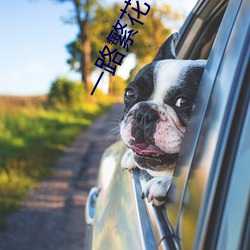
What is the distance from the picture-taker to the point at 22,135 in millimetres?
9688

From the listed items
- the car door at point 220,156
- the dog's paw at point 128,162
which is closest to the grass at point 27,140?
the dog's paw at point 128,162

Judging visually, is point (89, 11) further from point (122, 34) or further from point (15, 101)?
point (122, 34)

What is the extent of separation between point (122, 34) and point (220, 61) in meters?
1.05

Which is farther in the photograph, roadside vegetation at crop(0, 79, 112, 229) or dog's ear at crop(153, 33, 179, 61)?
roadside vegetation at crop(0, 79, 112, 229)

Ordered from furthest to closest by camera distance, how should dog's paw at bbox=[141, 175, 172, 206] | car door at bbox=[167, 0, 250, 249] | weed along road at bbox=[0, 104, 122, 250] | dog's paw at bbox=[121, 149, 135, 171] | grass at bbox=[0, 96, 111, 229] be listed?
grass at bbox=[0, 96, 111, 229] < weed along road at bbox=[0, 104, 122, 250] < dog's paw at bbox=[121, 149, 135, 171] < dog's paw at bbox=[141, 175, 172, 206] < car door at bbox=[167, 0, 250, 249]

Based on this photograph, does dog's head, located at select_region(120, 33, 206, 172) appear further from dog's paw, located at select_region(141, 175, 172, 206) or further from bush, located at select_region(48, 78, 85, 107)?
bush, located at select_region(48, 78, 85, 107)

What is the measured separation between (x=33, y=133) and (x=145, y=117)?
8.58 meters

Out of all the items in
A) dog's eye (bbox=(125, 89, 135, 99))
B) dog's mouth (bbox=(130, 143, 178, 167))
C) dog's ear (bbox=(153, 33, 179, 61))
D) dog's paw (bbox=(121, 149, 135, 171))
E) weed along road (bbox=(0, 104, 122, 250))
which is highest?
dog's ear (bbox=(153, 33, 179, 61))

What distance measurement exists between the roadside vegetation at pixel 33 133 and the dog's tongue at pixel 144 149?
3.40 metres

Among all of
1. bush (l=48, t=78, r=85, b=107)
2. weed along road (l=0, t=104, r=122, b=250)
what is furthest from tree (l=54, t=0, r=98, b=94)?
weed along road (l=0, t=104, r=122, b=250)

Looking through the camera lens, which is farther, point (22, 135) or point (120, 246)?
point (22, 135)

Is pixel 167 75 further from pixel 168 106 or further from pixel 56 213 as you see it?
pixel 56 213

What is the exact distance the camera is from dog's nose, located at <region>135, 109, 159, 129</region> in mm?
1625

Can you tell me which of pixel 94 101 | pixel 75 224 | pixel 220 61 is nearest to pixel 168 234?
pixel 220 61
